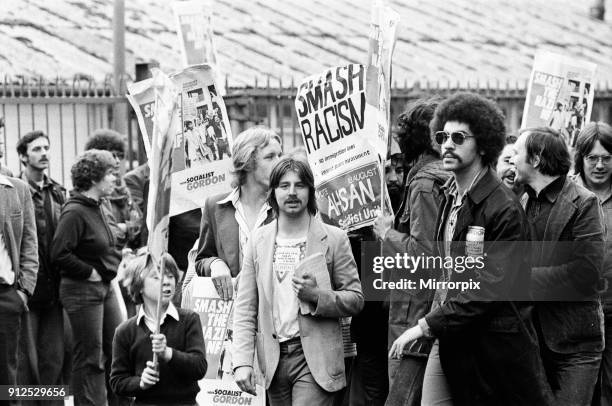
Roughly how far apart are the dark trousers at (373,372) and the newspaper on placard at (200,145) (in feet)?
5.06

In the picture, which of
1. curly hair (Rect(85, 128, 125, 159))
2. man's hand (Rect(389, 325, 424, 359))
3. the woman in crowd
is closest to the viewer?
man's hand (Rect(389, 325, 424, 359))

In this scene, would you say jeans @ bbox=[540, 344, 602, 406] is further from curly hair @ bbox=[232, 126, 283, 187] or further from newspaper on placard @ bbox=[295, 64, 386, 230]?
curly hair @ bbox=[232, 126, 283, 187]

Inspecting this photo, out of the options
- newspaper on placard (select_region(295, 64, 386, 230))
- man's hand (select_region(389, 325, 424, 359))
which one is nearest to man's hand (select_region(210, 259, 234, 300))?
newspaper on placard (select_region(295, 64, 386, 230))

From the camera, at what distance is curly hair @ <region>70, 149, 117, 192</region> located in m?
9.73

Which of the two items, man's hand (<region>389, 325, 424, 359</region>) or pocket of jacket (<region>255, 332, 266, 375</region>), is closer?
man's hand (<region>389, 325, 424, 359</region>)

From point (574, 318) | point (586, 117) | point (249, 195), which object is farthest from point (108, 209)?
point (574, 318)

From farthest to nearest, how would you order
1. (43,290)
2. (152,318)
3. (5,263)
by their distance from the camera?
(43,290) → (5,263) → (152,318)

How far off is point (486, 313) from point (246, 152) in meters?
2.16

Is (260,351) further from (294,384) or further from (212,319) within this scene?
(212,319)

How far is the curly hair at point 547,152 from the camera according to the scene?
7.06m

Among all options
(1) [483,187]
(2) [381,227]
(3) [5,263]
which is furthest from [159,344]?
(3) [5,263]

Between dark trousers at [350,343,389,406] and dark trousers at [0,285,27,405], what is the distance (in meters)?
2.30

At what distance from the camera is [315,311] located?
6.63m

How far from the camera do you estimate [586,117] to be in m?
9.60
